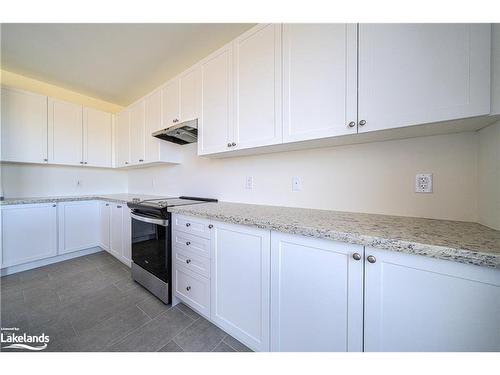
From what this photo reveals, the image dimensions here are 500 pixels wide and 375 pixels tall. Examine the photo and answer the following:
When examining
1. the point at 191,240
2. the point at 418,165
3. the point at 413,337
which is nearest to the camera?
the point at 413,337

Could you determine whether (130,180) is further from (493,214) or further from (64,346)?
(493,214)

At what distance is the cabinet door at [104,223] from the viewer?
8.24 ft

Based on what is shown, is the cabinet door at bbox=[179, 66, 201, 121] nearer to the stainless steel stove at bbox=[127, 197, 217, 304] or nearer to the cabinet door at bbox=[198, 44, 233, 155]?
the cabinet door at bbox=[198, 44, 233, 155]

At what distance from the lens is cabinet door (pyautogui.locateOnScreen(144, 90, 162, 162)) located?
2162 mm

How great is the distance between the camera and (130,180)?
11.1 feet

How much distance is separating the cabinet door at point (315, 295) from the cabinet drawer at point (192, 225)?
54 cm

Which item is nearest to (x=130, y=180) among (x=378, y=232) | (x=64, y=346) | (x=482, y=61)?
(x=64, y=346)

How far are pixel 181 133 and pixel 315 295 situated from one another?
6.19 ft

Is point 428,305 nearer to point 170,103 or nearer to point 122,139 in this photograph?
point 170,103

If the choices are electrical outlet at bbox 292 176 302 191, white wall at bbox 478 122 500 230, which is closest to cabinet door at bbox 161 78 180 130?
electrical outlet at bbox 292 176 302 191

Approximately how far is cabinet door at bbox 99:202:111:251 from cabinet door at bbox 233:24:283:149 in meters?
2.31

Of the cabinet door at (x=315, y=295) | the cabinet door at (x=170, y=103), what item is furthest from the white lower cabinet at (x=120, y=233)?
the cabinet door at (x=315, y=295)

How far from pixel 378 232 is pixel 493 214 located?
0.57 m

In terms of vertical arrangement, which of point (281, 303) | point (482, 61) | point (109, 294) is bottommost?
point (109, 294)
